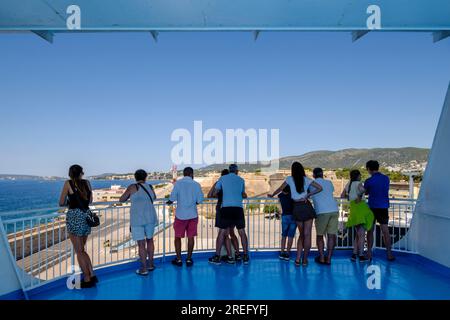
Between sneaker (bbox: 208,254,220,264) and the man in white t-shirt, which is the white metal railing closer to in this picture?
sneaker (bbox: 208,254,220,264)

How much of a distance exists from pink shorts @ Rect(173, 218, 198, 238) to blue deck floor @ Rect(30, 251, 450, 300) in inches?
21.1

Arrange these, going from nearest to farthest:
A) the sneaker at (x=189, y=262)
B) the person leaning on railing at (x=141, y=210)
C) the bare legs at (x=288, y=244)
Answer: the person leaning on railing at (x=141, y=210), the sneaker at (x=189, y=262), the bare legs at (x=288, y=244)

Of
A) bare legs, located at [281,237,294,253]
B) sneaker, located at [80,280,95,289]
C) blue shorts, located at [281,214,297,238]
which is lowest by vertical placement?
sneaker, located at [80,280,95,289]

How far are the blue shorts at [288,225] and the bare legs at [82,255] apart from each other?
2793 millimetres

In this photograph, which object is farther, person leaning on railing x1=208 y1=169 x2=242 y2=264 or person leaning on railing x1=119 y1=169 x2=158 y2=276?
person leaning on railing x1=208 y1=169 x2=242 y2=264

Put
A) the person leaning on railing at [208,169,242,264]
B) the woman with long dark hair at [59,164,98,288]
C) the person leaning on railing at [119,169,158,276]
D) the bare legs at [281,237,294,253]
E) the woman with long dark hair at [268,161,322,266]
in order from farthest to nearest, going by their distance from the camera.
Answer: the bare legs at [281,237,294,253]
the person leaning on railing at [208,169,242,264]
the woman with long dark hair at [268,161,322,266]
the person leaning on railing at [119,169,158,276]
the woman with long dark hair at [59,164,98,288]

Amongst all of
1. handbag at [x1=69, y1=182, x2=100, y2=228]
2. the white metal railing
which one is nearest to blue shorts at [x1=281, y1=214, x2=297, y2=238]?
the white metal railing

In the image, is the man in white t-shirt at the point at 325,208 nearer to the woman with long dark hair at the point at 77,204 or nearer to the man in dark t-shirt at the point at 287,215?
the man in dark t-shirt at the point at 287,215

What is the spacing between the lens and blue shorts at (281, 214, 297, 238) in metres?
4.75

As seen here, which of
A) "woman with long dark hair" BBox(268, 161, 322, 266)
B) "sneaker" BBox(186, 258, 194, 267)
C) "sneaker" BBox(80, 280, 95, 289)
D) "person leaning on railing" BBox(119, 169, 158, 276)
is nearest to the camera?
"sneaker" BBox(80, 280, 95, 289)

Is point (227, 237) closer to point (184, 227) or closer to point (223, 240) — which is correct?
point (223, 240)

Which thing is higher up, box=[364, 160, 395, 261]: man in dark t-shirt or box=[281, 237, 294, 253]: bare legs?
box=[364, 160, 395, 261]: man in dark t-shirt

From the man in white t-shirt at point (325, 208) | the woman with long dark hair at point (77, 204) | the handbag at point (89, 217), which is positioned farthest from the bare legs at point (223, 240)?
the woman with long dark hair at point (77, 204)

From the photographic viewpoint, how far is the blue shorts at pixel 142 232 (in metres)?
4.05
